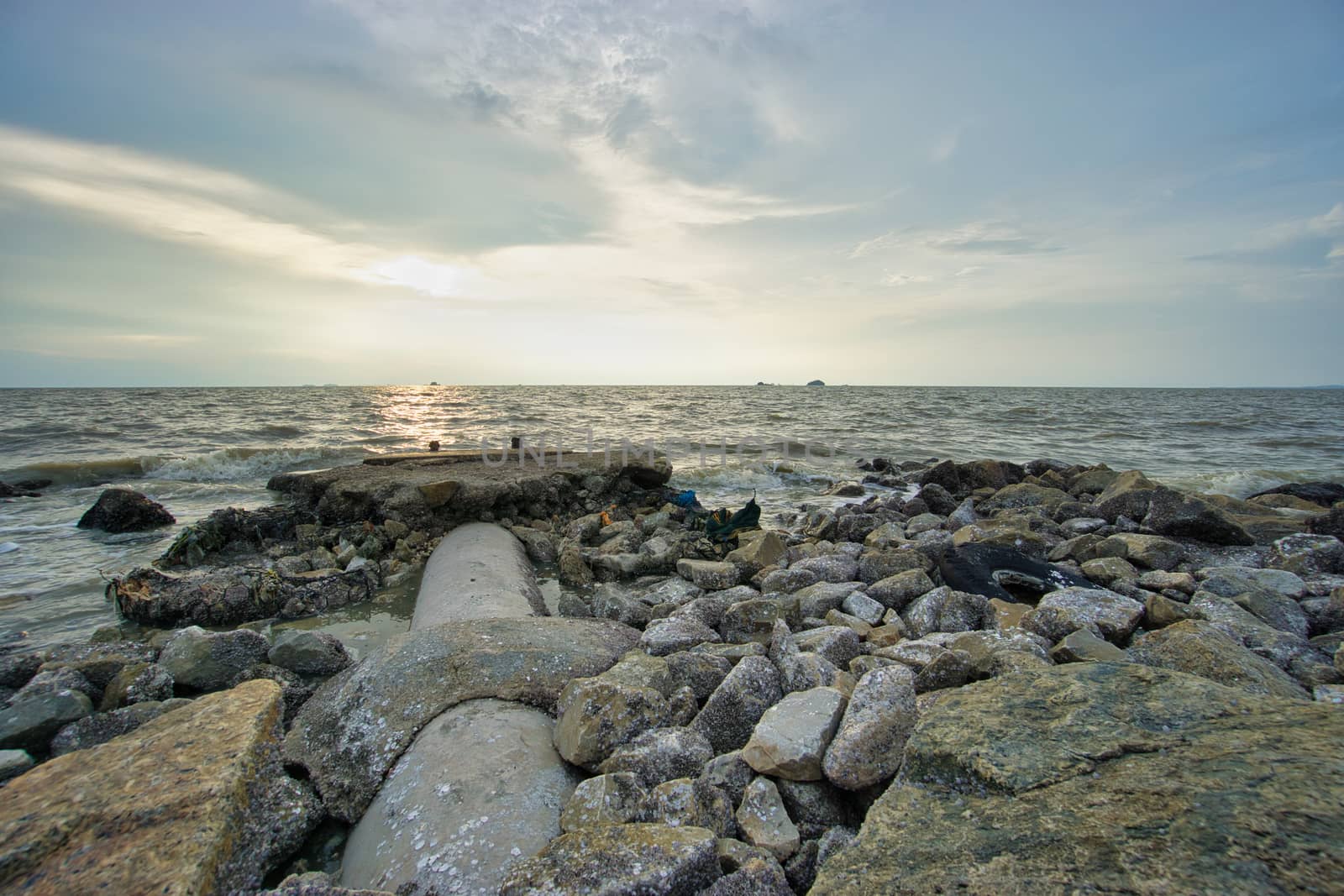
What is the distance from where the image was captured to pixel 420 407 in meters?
36.9

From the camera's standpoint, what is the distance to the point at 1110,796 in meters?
1.48

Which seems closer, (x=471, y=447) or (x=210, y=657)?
(x=210, y=657)

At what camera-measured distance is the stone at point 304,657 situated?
3.69 meters

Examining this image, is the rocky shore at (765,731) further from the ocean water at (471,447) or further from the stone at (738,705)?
the ocean water at (471,447)

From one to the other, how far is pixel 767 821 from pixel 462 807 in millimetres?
1113

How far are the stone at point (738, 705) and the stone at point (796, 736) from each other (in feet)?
0.70

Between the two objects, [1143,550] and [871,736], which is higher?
[871,736]

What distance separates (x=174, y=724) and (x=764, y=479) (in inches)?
427

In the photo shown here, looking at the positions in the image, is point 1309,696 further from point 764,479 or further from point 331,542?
point 764,479

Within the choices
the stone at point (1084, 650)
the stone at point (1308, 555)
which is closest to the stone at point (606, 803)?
the stone at point (1084, 650)

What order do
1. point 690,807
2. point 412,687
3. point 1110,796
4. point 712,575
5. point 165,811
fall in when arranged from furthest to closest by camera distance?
point 712,575, point 412,687, point 690,807, point 165,811, point 1110,796

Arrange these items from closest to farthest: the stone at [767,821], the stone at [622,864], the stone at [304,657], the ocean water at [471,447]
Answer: the stone at [622,864]
the stone at [767,821]
the stone at [304,657]
the ocean water at [471,447]

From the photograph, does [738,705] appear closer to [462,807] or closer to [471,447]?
[462,807]

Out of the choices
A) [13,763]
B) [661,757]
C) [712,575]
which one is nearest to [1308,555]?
[712,575]
